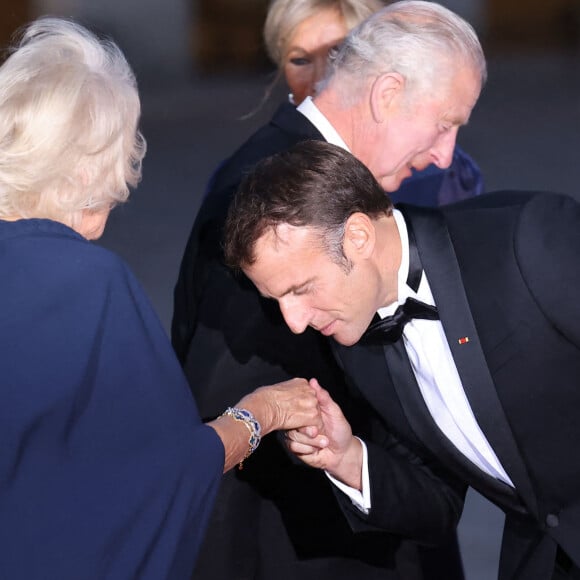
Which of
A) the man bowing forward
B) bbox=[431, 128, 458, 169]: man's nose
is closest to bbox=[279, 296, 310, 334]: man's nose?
the man bowing forward

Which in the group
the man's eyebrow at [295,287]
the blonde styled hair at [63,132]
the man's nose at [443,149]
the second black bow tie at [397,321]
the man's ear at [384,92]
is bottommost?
the second black bow tie at [397,321]

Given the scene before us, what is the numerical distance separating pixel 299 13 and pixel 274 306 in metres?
1.41

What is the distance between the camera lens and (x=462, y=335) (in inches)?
97.0

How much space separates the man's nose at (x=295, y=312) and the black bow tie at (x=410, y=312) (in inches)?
5.3

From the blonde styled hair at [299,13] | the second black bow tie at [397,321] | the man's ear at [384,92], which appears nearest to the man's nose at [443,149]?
the man's ear at [384,92]

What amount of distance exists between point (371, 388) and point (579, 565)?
0.54 metres

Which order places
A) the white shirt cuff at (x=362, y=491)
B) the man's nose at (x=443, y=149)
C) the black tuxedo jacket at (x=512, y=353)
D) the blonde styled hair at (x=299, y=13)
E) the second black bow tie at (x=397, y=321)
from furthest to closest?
the blonde styled hair at (x=299, y=13)
the man's nose at (x=443, y=149)
the white shirt cuff at (x=362, y=491)
the second black bow tie at (x=397, y=321)
the black tuxedo jacket at (x=512, y=353)

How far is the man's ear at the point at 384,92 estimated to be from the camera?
299 cm

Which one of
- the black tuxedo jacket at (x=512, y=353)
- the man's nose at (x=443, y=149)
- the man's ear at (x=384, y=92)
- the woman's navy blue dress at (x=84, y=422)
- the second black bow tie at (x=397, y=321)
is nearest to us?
the woman's navy blue dress at (x=84, y=422)

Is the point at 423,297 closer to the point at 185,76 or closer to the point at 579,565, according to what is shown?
the point at 579,565

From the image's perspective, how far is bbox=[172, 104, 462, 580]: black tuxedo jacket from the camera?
2838 mm

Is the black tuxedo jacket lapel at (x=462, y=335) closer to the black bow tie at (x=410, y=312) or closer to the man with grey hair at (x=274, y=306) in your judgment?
the black bow tie at (x=410, y=312)

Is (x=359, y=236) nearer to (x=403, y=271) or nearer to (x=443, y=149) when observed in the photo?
(x=403, y=271)

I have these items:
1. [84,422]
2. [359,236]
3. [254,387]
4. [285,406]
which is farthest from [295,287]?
[84,422]
